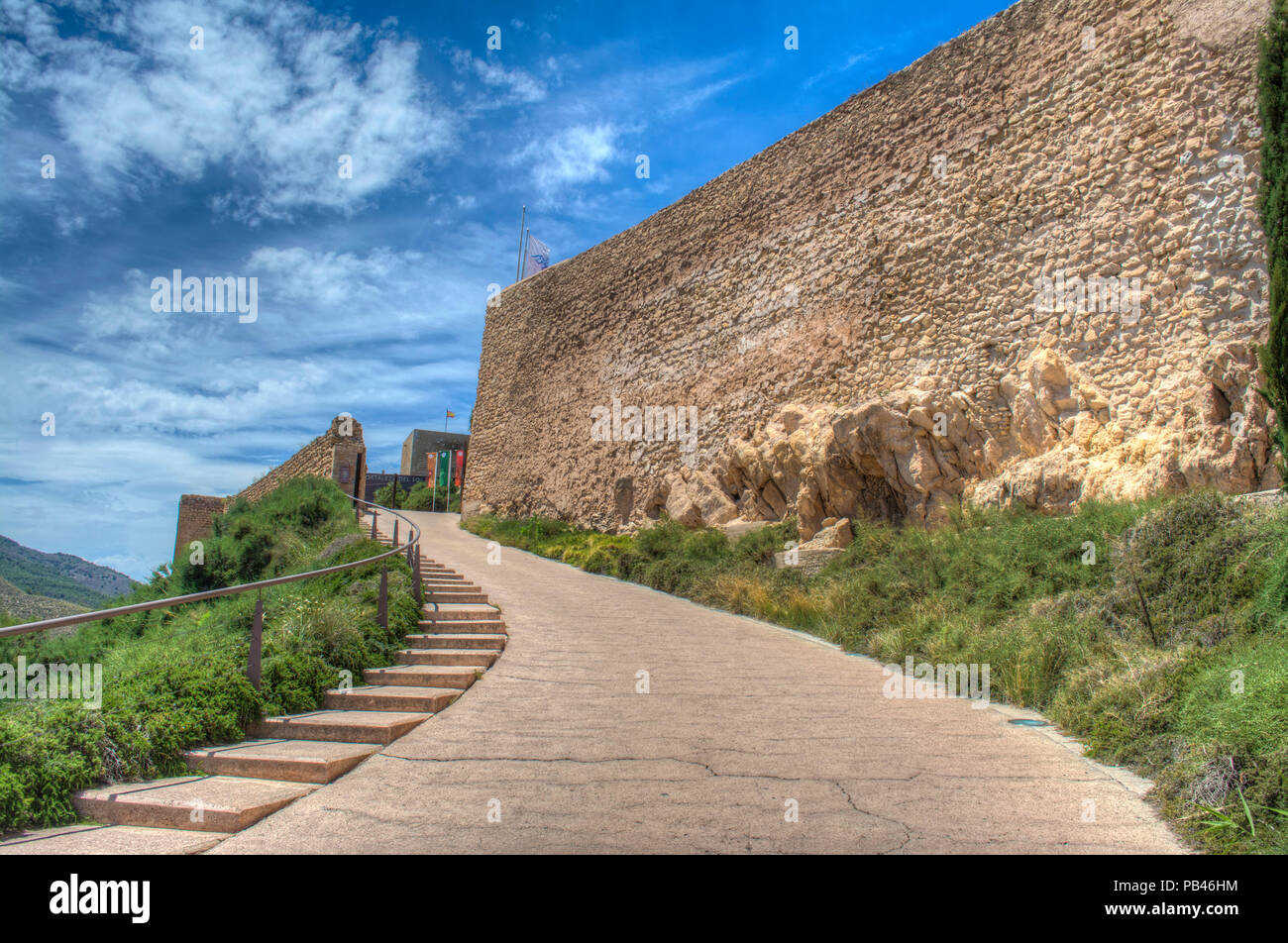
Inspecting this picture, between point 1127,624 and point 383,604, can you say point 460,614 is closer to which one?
point 383,604

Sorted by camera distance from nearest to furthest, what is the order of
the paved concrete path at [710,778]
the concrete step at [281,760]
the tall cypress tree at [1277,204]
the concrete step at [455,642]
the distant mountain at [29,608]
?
the paved concrete path at [710,778]
the concrete step at [281,760]
the tall cypress tree at [1277,204]
the concrete step at [455,642]
the distant mountain at [29,608]

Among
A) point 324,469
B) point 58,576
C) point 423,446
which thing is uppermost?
point 423,446

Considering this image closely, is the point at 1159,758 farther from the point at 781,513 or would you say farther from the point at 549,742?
the point at 781,513

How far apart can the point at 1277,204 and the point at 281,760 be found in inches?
362

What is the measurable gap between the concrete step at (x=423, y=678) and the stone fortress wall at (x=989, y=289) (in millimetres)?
7553

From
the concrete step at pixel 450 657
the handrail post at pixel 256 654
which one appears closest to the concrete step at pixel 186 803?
the handrail post at pixel 256 654

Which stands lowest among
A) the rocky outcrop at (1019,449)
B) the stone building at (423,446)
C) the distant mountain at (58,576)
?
the distant mountain at (58,576)

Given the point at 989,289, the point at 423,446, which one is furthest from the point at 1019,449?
the point at 423,446

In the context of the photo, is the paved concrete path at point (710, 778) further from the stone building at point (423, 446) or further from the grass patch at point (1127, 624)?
the stone building at point (423, 446)

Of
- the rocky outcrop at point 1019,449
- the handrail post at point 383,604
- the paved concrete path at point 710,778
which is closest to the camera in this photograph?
the paved concrete path at point 710,778

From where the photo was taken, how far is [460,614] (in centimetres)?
1062

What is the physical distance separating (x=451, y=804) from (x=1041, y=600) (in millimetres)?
5915

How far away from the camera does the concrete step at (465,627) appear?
32.8 feet

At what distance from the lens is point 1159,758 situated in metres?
4.98
